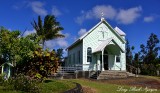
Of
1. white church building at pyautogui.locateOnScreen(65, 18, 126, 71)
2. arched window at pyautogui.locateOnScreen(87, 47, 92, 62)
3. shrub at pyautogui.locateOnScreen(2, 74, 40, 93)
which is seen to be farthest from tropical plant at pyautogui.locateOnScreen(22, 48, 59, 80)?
arched window at pyautogui.locateOnScreen(87, 47, 92, 62)

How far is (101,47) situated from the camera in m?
34.5

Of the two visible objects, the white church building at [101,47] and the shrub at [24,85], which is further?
the white church building at [101,47]

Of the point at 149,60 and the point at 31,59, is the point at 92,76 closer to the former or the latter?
the point at 31,59

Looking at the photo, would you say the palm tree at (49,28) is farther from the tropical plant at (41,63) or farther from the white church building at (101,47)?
the tropical plant at (41,63)

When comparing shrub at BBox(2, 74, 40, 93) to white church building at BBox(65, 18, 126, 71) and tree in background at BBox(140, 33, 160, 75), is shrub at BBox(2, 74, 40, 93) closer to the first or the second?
white church building at BBox(65, 18, 126, 71)

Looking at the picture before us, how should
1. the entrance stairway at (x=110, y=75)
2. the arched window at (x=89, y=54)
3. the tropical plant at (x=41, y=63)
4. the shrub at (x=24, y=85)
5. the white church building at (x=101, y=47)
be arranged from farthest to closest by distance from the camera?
the arched window at (x=89, y=54) → the white church building at (x=101, y=47) → the entrance stairway at (x=110, y=75) → the tropical plant at (x=41, y=63) → the shrub at (x=24, y=85)

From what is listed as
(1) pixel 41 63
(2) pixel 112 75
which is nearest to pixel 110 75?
(2) pixel 112 75

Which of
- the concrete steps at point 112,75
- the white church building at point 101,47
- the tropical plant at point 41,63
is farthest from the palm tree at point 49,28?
the tropical plant at point 41,63

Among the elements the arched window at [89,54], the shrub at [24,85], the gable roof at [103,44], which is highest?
the gable roof at [103,44]

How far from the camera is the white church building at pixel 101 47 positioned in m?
36.0

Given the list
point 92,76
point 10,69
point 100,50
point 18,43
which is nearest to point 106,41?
point 100,50

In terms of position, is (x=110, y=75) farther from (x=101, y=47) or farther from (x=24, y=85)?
(x=24, y=85)

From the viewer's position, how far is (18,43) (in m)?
21.8

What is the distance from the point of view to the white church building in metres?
36.0
